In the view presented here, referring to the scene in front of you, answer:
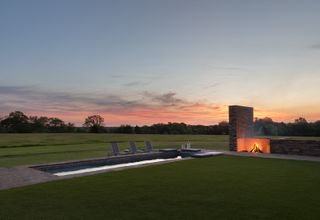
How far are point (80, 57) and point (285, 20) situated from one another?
9.89m

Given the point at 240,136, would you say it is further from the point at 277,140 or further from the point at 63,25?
the point at 63,25

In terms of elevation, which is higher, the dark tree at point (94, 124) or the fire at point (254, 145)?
the dark tree at point (94, 124)

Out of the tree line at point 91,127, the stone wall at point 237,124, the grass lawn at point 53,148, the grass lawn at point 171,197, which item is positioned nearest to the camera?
the grass lawn at point 171,197

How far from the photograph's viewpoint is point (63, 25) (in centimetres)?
1355

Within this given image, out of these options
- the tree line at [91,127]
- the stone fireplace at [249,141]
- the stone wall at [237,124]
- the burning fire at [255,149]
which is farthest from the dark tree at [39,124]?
the burning fire at [255,149]

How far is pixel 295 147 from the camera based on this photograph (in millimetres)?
14461

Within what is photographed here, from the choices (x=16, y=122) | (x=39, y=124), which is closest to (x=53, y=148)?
(x=39, y=124)

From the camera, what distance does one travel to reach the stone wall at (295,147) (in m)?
13.9

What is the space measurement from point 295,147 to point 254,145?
2.09 m

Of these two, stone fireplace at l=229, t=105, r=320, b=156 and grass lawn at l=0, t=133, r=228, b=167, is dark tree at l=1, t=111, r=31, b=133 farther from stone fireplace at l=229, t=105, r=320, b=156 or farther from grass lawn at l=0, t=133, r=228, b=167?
stone fireplace at l=229, t=105, r=320, b=156

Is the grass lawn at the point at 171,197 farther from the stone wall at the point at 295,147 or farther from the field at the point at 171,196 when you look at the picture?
the stone wall at the point at 295,147

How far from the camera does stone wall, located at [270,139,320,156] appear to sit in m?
13.9

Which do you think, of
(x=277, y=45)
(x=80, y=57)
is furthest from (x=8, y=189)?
(x=277, y=45)

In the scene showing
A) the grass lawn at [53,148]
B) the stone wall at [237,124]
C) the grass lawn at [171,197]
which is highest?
the stone wall at [237,124]
